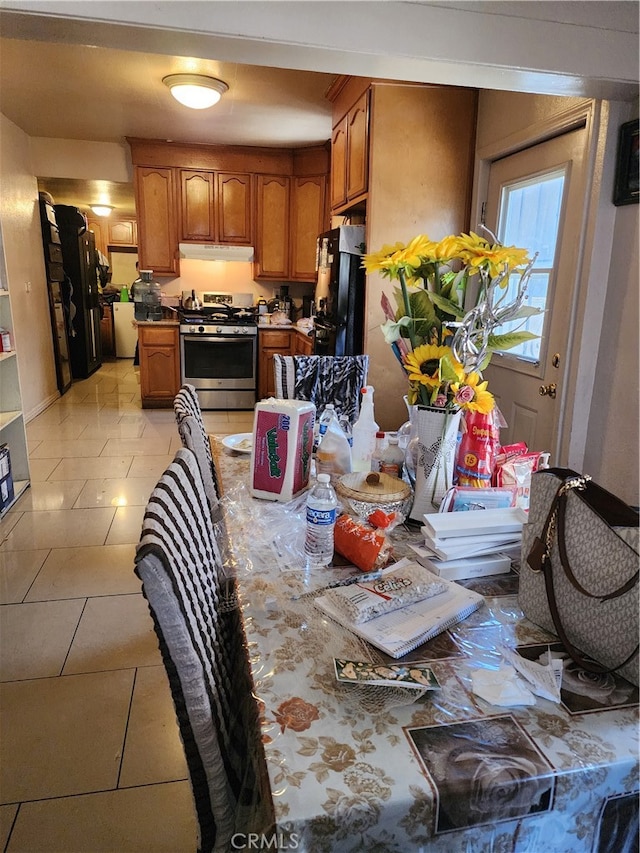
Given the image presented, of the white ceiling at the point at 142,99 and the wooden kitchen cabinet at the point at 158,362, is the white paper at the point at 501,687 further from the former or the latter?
the wooden kitchen cabinet at the point at 158,362

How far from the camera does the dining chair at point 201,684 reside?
766mm

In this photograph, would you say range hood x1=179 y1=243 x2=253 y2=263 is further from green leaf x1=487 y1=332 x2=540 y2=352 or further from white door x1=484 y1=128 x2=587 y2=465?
green leaf x1=487 y1=332 x2=540 y2=352

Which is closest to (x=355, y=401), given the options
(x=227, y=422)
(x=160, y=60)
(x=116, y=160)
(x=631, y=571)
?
(x=631, y=571)

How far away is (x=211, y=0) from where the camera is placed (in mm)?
1684

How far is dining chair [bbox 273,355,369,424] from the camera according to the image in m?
2.36

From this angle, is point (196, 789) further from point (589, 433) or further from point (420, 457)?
point (589, 433)

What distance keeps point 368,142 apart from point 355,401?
1.73m

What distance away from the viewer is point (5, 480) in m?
3.08

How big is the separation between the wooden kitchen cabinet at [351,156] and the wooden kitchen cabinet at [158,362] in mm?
2219

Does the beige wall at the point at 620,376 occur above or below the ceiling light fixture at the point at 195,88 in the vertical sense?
below

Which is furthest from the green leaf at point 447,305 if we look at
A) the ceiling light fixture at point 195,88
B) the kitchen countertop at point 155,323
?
the kitchen countertop at point 155,323

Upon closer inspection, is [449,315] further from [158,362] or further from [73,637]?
[158,362]

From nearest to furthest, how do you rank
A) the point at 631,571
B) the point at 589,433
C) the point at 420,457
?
1. the point at 631,571
2. the point at 420,457
3. the point at 589,433

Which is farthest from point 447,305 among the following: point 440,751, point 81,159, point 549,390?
point 81,159
